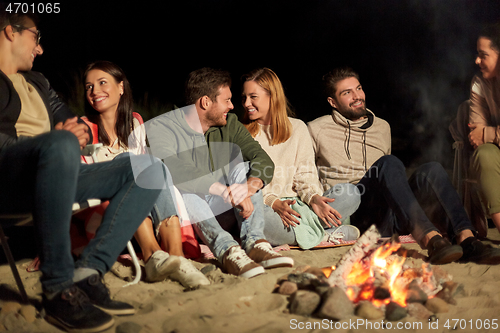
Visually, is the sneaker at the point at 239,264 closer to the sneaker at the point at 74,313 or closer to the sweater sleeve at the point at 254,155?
the sweater sleeve at the point at 254,155

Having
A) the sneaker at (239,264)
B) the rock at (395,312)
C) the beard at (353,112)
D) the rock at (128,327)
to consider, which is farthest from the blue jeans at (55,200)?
the beard at (353,112)

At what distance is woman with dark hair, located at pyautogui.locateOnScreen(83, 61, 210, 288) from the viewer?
218 centimetres

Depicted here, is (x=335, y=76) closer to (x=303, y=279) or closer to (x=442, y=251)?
(x=442, y=251)

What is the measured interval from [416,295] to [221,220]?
1280mm

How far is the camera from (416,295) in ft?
5.63

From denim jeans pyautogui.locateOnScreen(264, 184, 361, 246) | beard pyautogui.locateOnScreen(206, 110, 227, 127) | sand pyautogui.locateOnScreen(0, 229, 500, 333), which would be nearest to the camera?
sand pyautogui.locateOnScreen(0, 229, 500, 333)

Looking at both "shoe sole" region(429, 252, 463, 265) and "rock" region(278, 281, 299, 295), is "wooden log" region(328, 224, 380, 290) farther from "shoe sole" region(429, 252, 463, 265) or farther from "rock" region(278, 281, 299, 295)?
"shoe sole" region(429, 252, 463, 265)

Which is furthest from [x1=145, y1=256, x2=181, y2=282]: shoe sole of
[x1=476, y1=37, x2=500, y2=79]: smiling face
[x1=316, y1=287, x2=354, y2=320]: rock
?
[x1=476, y1=37, x2=500, y2=79]: smiling face

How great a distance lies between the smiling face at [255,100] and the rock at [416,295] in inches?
64.2

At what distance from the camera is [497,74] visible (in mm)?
2822

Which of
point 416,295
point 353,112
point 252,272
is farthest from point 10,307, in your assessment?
point 353,112

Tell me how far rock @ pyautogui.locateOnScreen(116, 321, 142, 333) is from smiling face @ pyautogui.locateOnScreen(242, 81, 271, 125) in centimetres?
179

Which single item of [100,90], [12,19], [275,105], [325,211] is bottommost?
[325,211]

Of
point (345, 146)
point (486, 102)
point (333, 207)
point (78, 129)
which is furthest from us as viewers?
point (345, 146)
